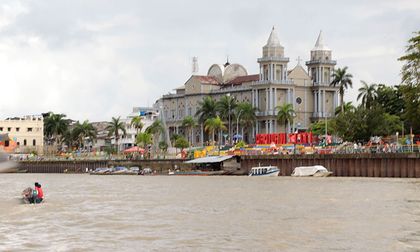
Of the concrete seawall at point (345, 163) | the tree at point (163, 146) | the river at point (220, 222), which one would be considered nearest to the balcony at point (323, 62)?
the tree at point (163, 146)

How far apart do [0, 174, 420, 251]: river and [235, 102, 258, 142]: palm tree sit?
102821 mm

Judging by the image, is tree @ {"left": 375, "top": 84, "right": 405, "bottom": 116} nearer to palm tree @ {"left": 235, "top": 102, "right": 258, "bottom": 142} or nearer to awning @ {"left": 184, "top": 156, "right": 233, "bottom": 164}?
palm tree @ {"left": 235, "top": 102, "right": 258, "bottom": 142}

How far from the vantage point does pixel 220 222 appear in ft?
160

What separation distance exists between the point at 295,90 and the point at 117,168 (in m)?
52.0

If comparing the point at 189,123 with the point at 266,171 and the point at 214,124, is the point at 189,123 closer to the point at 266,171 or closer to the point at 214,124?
the point at 214,124

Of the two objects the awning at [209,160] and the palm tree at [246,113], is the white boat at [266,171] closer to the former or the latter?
the awning at [209,160]

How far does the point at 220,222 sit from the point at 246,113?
5058 inches

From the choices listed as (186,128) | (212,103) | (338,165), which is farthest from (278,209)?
(186,128)

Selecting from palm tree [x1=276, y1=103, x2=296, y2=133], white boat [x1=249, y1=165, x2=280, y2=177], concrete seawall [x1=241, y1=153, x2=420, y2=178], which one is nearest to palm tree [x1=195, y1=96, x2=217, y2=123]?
palm tree [x1=276, y1=103, x2=296, y2=133]

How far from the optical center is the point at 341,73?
170 metres

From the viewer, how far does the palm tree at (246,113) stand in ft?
581

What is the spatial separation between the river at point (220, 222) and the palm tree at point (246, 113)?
337ft

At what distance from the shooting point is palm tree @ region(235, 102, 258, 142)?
17712 centimetres

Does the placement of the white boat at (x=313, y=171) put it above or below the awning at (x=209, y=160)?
below
